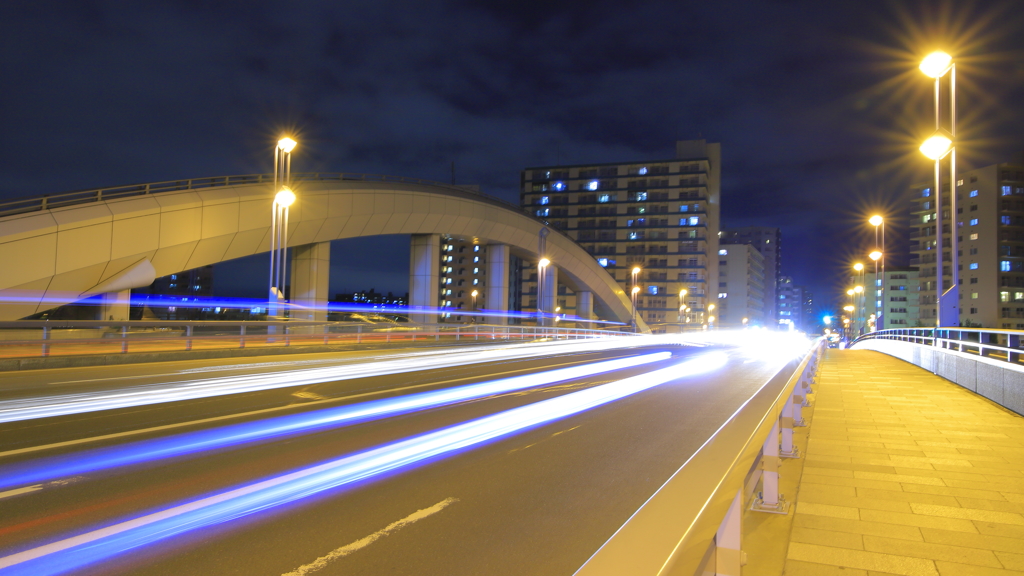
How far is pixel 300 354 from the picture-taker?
893 inches

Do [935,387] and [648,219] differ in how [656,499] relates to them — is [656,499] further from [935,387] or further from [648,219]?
[648,219]

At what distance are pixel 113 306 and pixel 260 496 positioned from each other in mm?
25190

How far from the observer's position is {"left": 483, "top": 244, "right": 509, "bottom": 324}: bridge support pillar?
5053 cm

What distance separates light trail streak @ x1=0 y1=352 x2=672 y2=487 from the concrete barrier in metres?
9.41

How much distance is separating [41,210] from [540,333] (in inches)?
1169

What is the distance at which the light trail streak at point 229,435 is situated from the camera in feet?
21.1

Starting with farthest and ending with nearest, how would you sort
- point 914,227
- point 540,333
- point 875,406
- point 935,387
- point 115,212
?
1. point 914,227
2. point 540,333
3. point 115,212
4. point 935,387
5. point 875,406

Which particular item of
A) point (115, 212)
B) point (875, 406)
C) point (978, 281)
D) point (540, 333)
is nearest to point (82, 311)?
point (115, 212)

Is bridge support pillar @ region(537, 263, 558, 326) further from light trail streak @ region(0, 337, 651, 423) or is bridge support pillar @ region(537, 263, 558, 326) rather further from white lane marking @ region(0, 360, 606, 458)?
white lane marking @ region(0, 360, 606, 458)

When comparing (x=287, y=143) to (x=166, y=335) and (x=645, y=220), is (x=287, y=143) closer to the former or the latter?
(x=166, y=335)

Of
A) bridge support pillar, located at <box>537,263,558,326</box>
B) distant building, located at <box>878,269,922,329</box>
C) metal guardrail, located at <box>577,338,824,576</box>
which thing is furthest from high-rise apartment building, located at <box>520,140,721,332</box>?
metal guardrail, located at <box>577,338,824,576</box>

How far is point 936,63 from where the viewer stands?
57.8 ft

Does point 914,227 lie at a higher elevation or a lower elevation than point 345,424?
higher

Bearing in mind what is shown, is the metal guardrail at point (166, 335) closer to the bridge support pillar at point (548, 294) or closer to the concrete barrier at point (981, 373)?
the bridge support pillar at point (548, 294)
